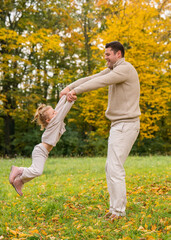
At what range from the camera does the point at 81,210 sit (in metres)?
4.82

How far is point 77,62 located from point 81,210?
17.8 metres

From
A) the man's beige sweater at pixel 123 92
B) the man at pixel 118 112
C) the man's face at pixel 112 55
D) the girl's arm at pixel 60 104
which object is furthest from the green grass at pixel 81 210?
the man's face at pixel 112 55

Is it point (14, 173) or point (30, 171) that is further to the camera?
point (14, 173)

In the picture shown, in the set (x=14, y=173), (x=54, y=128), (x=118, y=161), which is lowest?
(x=14, y=173)

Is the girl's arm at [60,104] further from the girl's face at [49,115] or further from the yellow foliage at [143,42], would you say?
the yellow foliage at [143,42]

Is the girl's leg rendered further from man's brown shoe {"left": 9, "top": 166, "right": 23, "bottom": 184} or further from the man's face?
the man's face

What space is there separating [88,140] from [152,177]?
11350 mm

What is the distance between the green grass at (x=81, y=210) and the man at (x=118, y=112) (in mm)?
375

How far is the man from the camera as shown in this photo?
408cm

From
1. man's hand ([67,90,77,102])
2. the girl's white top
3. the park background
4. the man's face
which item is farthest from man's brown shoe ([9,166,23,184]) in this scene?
the park background

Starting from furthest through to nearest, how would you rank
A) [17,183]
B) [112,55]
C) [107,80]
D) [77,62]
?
[77,62]
[17,183]
[112,55]
[107,80]

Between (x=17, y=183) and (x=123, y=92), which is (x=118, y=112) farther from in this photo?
(x=17, y=183)

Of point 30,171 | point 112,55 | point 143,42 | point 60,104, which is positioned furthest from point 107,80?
point 143,42

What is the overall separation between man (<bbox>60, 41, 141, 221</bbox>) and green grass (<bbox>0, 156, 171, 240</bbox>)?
38 cm
